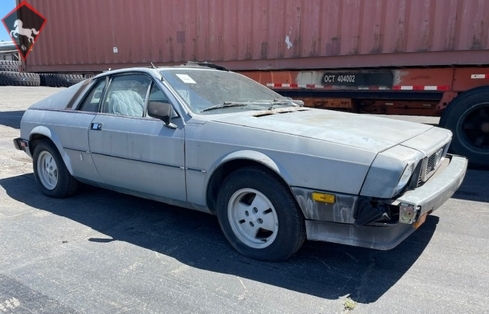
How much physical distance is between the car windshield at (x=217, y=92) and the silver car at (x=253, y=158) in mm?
16

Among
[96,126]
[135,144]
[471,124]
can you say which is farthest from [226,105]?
[471,124]

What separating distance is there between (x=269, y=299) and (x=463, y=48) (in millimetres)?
5108

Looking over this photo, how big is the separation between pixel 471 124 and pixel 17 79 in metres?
24.5

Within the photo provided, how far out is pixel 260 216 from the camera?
2.99 m

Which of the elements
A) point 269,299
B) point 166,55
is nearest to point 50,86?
point 166,55

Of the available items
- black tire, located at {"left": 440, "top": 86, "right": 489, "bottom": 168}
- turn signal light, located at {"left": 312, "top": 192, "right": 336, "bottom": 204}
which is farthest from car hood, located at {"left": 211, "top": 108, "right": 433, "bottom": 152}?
black tire, located at {"left": 440, "top": 86, "right": 489, "bottom": 168}

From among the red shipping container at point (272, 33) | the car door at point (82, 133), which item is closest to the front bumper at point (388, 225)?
the car door at point (82, 133)

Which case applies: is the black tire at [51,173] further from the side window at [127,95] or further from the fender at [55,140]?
the side window at [127,95]

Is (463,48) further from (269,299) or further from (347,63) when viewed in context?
(269,299)

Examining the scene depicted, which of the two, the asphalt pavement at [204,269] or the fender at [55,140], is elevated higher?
the fender at [55,140]

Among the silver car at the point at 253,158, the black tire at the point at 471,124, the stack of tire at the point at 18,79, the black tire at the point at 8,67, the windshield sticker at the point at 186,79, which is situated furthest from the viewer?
the black tire at the point at 8,67

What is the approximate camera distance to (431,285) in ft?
8.71

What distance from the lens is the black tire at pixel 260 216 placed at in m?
2.81

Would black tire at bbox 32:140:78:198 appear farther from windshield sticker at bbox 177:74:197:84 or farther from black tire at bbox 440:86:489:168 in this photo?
black tire at bbox 440:86:489:168
